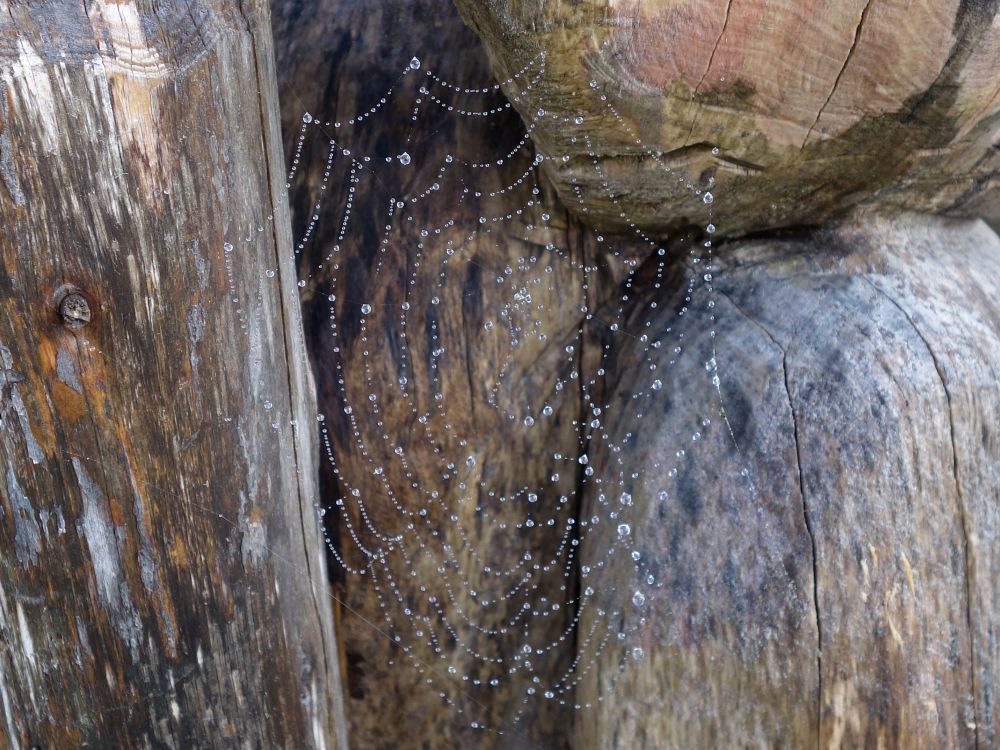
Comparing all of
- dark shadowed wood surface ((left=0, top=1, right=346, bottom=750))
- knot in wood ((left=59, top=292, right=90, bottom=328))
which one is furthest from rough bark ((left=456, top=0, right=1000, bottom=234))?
knot in wood ((left=59, top=292, right=90, bottom=328))

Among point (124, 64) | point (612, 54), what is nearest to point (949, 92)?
point (612, 54)

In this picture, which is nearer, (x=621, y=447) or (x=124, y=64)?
(x=124, y=64)

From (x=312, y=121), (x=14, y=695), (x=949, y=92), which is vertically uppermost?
(x=312, y=121)

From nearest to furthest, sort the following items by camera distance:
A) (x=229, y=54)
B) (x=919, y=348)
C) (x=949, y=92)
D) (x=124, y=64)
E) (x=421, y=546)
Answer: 1. (x=124, y=64)
2. (x=229, y=54)
3. (x=949, y=92)
4. (x=919, y=348)
5. (x=421, y=546)

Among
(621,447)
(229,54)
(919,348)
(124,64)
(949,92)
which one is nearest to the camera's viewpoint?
(124,64)

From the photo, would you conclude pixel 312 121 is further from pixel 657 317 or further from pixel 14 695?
pixel 14 695
